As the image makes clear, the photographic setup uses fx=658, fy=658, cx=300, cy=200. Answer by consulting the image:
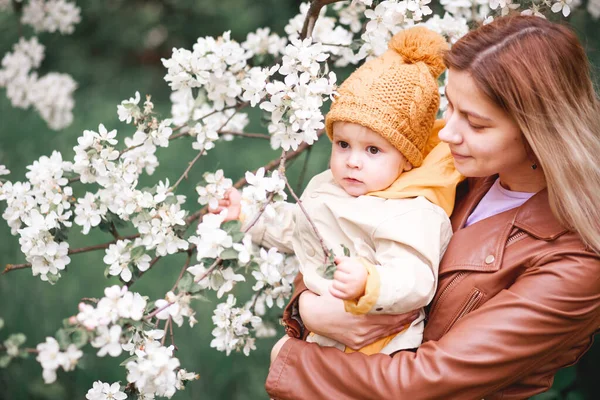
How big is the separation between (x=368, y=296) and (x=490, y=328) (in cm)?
33

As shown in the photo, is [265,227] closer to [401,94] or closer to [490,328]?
[401,94]

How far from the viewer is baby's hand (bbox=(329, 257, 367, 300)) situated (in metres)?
1.53

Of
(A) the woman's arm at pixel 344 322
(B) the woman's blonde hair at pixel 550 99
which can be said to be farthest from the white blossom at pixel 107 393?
(B) the woman's blonde hair at pixel 550 99

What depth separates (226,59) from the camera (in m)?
2.15

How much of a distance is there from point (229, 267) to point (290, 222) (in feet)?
1.60

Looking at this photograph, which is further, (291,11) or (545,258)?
(291,11)

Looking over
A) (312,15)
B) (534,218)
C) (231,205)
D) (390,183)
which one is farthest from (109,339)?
(312,15)

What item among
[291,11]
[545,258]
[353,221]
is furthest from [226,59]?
[291,11]

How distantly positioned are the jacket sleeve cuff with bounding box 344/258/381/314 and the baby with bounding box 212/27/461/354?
0.09 meters

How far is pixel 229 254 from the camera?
61.9 inches

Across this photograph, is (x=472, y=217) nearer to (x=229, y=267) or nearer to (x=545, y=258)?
(x=545, y=258)

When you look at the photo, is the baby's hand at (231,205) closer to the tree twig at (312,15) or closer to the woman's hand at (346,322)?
the woman's hand at (346,322)

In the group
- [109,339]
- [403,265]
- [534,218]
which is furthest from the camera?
[534,218]

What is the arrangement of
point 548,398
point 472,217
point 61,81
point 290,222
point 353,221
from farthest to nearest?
point 61,81
point 548,398
point 290,222
point 472,217
point 353,221
